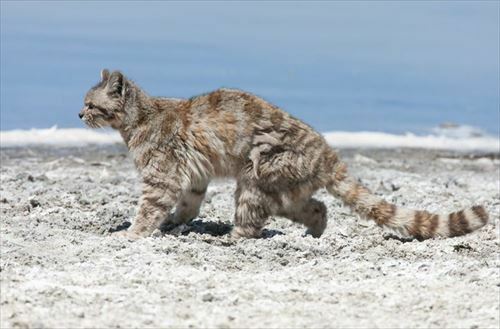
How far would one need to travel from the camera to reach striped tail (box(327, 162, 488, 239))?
10500 millimetres

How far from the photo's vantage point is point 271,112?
10.6 metres

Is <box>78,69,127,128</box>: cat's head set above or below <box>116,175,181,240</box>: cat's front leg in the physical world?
above

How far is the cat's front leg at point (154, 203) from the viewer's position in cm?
1051

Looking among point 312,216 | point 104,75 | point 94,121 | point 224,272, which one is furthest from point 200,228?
point 224,272

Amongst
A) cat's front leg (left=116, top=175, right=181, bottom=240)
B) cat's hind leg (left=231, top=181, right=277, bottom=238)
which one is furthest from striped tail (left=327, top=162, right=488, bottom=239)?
cat's front leg (left=116, top=175, right=181, bottom=240)

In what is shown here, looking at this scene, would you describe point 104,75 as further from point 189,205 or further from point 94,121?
point 189,205

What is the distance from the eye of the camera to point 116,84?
36.4 ft

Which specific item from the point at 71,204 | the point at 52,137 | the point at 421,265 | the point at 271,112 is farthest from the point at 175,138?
the point at 52,137

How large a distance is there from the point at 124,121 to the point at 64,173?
623cm

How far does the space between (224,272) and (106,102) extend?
9.94 ft

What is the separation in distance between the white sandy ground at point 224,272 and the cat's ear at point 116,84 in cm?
137

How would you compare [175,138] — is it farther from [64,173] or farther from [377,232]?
[64,173]

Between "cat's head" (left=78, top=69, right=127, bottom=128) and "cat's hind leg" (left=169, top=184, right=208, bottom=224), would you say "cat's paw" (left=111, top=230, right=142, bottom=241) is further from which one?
"cat's head" (left=78, top=69, right=127, bottom=128)

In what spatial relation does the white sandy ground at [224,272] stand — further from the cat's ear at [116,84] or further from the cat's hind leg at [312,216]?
the cat's ear at [116,84]
